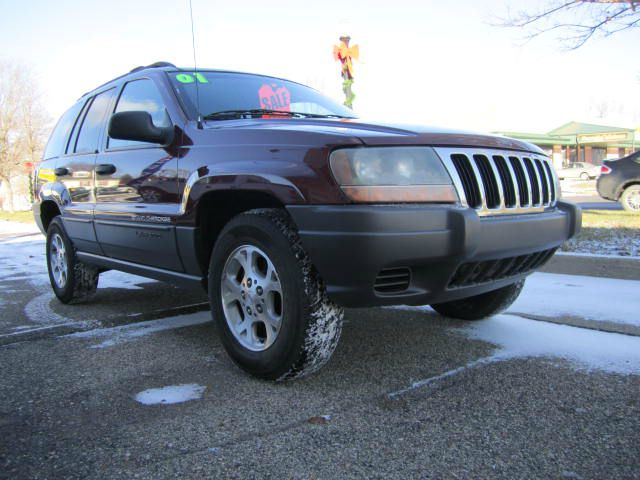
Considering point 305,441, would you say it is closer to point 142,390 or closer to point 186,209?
point 142,390

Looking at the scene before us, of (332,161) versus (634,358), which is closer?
(332,161)

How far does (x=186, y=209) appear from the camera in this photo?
3.02 metres

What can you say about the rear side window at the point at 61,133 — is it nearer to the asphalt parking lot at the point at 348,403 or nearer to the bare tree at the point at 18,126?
the asphalt parking lot at the point at 348,403

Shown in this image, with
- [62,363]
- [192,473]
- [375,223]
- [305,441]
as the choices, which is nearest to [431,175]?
[375,223]

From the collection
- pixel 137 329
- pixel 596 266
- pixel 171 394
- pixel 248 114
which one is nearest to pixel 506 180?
pixel 248 114

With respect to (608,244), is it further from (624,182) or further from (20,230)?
(20,230)

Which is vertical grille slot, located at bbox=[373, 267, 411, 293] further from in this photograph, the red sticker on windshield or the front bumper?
the red sticker on windshield

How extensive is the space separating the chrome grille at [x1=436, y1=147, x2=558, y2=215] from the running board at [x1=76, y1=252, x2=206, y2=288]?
1.52m

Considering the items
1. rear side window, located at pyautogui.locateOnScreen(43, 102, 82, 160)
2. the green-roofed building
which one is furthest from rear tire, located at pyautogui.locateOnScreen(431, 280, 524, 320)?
the green-roofed building

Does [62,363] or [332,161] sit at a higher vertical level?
[332,161]

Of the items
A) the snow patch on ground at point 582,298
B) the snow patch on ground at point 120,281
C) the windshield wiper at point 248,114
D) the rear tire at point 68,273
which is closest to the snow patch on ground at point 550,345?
the snow patch on ground at point 582,298

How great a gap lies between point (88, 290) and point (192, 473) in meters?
3.25

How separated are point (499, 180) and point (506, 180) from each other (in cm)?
9

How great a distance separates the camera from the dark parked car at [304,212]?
7.59 feet
